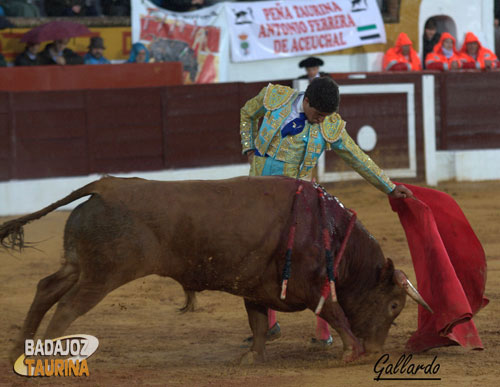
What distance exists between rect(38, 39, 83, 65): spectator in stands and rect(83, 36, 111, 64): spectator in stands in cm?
10

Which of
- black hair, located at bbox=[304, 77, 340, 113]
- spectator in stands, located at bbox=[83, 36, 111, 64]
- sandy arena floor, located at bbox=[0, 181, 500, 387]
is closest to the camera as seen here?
sandy arena floor, located at bbox=[0, 181, 500, 387]

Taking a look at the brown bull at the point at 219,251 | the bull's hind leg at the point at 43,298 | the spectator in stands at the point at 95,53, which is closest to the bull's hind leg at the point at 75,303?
the brown bull at the point at 219,251

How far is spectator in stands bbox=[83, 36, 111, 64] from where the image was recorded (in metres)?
9.02

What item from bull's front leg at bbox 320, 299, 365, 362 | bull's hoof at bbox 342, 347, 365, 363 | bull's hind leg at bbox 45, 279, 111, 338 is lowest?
bull's hoof at bbox 342, 347, 365, 363

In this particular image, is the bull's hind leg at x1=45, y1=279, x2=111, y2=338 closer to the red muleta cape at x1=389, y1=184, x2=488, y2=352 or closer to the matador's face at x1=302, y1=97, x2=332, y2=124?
the matador's face at x1=302, y1=97, x2=332, y2=124

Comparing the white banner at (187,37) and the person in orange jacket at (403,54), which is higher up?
the white banner at (187,37)

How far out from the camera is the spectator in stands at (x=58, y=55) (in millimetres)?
8758

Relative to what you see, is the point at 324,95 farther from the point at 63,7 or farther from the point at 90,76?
the point at 63,7

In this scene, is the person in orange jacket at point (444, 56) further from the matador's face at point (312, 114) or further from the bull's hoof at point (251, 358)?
the bull's hoof at point (251, 358)

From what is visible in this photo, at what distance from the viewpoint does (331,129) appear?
13.1ft

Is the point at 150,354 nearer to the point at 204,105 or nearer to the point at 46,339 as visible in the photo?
the point at 46,339

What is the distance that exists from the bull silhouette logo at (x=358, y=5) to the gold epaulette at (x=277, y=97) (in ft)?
23.0

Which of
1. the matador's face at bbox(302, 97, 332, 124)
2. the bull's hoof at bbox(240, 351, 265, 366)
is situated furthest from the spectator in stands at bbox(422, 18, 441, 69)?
the bull's hoof at bbox(240, 351, 265, 366)

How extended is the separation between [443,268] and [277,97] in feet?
3.46
